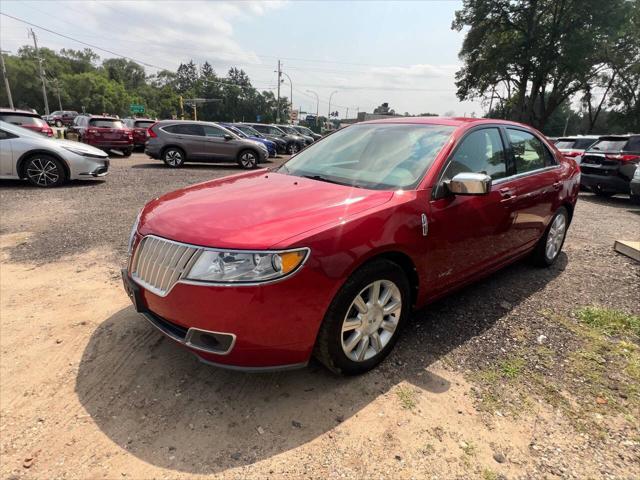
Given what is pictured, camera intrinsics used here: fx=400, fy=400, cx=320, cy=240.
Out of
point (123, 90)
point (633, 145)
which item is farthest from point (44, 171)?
point (123, 90)

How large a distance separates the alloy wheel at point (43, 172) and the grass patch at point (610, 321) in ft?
31.5

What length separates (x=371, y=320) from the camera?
8.22ft

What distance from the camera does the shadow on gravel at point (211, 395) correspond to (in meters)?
2.03

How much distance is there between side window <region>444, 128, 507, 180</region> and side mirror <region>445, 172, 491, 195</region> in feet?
0.60

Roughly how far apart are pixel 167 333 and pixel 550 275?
157 inches

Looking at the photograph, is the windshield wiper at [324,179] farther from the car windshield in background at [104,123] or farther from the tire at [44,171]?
the car windshield in background at [104,123]

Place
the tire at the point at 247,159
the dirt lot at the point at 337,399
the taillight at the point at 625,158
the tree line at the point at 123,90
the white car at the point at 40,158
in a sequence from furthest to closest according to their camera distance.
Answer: the tree line at the point at 123,90, the tire at the point at 247,159, the taillight at the point at 625,158, the white car at the point at 40,158, the dirt lot at the point at 337,399

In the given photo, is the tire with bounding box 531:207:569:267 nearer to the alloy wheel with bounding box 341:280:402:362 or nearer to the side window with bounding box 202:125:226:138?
the alloy wheel with bounding box 341:280:402:362

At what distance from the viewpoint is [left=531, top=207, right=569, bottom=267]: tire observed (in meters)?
4.33

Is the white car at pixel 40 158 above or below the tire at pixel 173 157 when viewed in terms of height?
above

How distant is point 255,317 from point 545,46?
3218 cm

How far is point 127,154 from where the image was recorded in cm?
1684

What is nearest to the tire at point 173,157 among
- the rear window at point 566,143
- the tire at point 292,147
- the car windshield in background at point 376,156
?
the tire at point 292,147

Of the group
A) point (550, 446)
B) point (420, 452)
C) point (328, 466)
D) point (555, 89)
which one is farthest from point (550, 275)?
point (555, 89)
